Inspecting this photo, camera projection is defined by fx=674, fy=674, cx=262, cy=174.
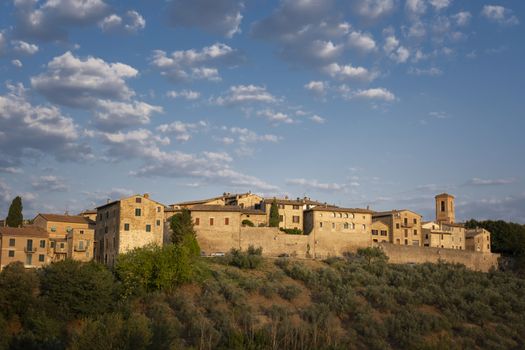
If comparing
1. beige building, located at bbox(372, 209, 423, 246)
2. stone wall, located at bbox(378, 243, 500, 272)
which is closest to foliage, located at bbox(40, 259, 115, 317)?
stone wall, located at bbox(378, 243, 500, 272)

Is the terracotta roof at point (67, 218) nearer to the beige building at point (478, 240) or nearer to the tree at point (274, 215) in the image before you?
the tree at point (274, 215)

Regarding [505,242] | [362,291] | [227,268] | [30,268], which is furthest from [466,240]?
[30,268]

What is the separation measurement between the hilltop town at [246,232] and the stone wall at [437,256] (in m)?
0.12

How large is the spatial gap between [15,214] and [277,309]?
30146 millimetres

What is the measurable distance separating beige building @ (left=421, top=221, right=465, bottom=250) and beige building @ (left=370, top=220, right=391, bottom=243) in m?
6.13

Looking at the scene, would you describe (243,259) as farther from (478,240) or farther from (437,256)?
(478,240)

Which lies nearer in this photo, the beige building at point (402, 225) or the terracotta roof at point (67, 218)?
the terracotta roof at point (67, 218)

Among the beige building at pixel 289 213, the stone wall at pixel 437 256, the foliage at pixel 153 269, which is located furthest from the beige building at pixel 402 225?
the foliage at pixel 153 269

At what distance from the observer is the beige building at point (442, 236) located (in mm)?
85438

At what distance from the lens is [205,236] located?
68.2 m

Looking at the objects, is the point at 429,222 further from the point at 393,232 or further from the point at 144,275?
the point at 144,275

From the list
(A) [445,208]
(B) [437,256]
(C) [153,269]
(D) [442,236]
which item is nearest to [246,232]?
(C) [153,269]

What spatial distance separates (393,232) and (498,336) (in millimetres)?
33203

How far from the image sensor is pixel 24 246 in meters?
59.9
